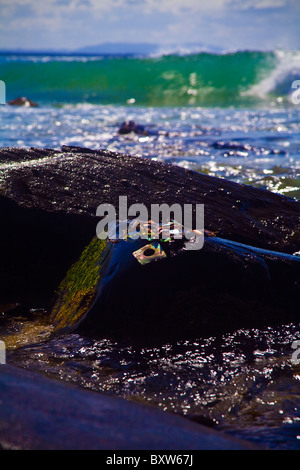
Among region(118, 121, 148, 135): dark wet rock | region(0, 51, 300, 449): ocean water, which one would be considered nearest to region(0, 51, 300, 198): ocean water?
region(0, 51, 300, 449): ocean water

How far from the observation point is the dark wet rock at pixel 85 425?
61.2 inches

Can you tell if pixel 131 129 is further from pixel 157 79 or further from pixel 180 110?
pixel 157 79

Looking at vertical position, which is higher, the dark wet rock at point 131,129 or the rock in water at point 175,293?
the dark wet rock at point 131,129

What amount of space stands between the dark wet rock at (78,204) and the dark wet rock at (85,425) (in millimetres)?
1278

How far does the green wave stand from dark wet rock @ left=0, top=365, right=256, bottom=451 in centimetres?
1711

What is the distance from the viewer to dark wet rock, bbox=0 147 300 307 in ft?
10.3

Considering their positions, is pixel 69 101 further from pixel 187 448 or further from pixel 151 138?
pixel 187 448

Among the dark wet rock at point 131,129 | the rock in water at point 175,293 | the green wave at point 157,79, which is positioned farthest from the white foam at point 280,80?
the rock in water at point 175,293

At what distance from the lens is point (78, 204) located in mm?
3252

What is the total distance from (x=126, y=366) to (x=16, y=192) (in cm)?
143

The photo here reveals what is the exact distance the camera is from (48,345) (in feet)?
8.09

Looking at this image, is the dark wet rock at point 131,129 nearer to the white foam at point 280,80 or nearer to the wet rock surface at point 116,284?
the wet rock surface at point 116,284

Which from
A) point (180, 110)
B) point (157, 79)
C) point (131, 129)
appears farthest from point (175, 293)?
point (157, 79)

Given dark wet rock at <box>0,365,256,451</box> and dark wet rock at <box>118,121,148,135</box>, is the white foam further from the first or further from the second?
dark wet rock at <box>0,365,256,451</box>
